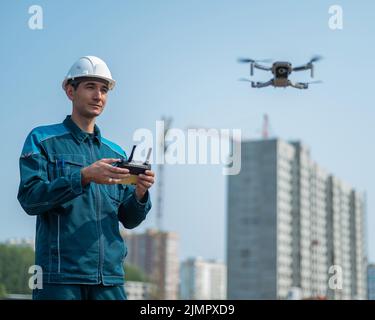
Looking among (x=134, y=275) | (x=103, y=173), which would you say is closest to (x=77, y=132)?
(x=103, y=173)

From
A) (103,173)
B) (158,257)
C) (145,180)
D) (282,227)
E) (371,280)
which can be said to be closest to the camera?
(103,173)

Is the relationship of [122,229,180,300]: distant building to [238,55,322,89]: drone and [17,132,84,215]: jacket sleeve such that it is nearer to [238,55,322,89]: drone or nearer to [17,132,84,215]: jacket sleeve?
[238,55,322,89]: drone

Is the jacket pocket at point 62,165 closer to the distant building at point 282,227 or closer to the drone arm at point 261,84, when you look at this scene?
the drone arm at point 261,84

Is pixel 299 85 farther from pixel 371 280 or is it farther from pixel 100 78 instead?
pixel 371 280

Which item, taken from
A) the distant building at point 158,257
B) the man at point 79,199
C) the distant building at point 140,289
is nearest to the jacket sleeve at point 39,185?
the man at point 79,199

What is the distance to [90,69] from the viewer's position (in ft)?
16.5

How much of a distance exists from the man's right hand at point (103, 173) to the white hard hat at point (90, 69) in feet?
2.29

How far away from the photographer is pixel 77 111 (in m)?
5.14

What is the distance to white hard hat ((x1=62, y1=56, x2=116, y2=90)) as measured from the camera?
502cm

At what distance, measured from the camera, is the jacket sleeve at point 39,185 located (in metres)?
4.59

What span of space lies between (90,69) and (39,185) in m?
0.90

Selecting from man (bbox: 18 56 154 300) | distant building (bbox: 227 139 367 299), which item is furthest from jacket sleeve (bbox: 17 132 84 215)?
distant building (bbox: 227 139 367 299)

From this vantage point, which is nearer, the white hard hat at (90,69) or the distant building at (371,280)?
the white hard hat at (90,69)
